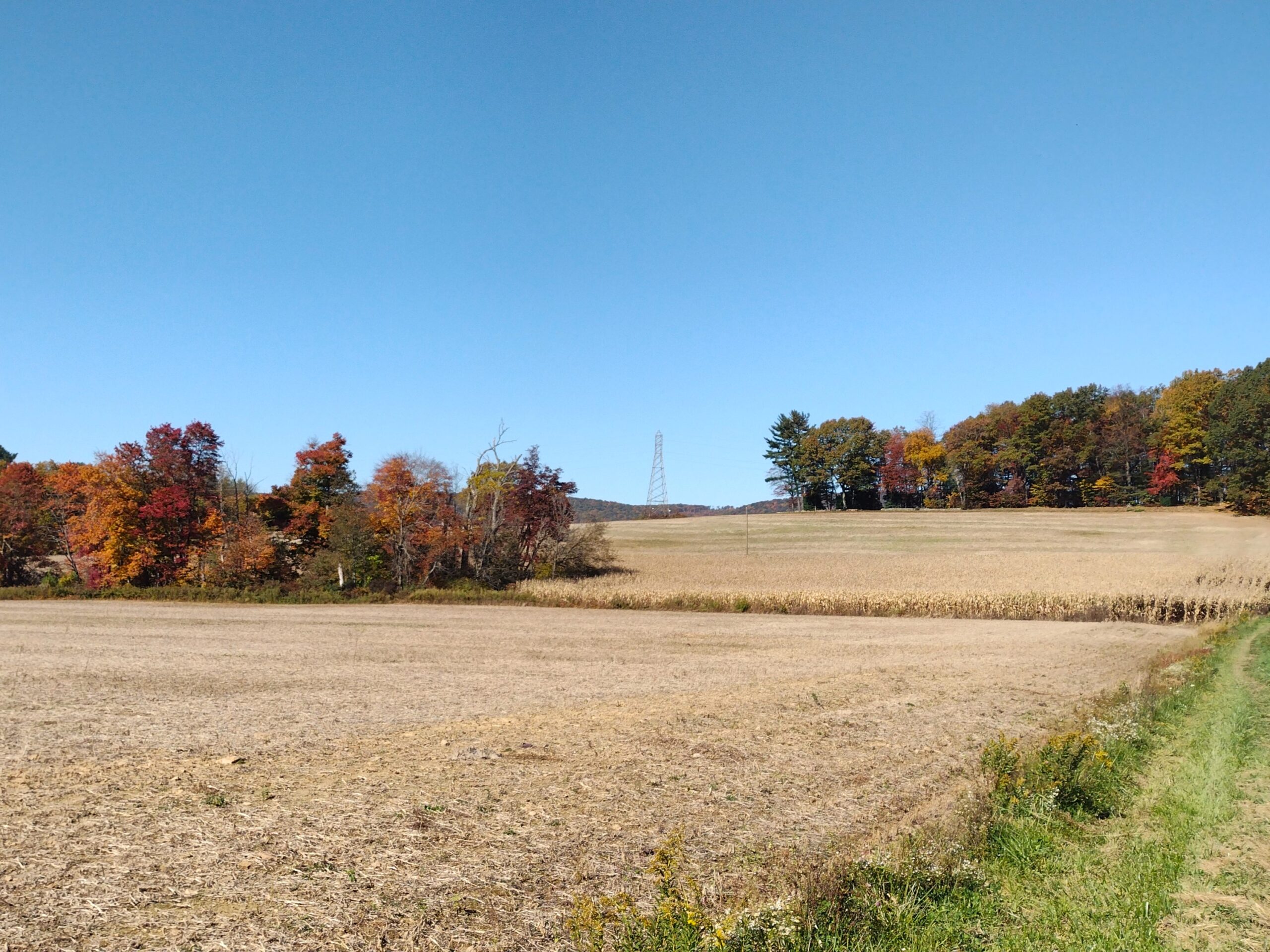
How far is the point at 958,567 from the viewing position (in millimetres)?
53125

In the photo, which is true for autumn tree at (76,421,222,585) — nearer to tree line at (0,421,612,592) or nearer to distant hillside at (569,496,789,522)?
tree line at (0,421,612,592)

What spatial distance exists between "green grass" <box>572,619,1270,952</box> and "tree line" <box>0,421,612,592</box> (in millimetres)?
43297

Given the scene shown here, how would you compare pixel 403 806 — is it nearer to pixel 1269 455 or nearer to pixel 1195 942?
pixel 1195 942

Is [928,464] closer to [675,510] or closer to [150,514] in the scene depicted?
[675,510]

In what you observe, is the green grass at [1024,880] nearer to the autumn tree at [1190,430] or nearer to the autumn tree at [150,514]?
the autumn tree at [150,514]

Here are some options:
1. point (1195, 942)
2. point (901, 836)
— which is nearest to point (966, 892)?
point (901, 836)

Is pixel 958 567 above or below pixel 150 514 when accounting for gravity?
below

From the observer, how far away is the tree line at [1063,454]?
84438 mm

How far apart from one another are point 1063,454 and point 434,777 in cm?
10642

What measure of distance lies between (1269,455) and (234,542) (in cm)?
9170

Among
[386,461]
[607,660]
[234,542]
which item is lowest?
[607,660]

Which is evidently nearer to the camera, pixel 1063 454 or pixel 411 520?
pixel 411 520

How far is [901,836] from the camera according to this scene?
802cm

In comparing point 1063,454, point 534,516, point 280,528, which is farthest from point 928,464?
point 280,528
